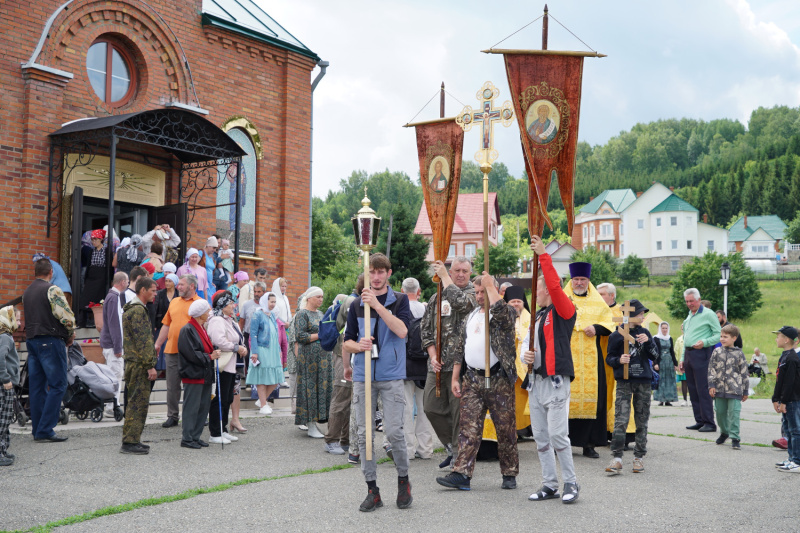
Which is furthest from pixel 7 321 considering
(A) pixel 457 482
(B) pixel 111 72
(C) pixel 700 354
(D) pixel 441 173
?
(C) pixel 700 354

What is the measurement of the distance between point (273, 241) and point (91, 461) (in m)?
9.90

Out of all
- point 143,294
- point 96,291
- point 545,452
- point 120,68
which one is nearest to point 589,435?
point 545,452

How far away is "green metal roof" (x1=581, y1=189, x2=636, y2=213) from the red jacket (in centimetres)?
10278

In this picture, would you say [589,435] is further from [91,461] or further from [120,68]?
[120,68]

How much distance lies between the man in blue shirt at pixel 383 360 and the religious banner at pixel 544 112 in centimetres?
164

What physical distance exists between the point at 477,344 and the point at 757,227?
107314 mm

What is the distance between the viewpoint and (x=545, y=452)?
6438 mm

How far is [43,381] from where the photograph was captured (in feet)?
28.9

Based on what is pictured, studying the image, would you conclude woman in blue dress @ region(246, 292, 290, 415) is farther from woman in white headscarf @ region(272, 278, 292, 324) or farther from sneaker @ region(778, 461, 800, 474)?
sneaker @ region(778, 461, 800, 474)

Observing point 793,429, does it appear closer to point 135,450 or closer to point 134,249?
point 135,450

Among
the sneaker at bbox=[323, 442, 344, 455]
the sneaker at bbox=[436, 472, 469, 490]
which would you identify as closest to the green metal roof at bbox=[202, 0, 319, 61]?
the sneaker at bbox=[323, 442, 344, 455]

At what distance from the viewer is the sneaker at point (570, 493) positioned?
614 centimetres

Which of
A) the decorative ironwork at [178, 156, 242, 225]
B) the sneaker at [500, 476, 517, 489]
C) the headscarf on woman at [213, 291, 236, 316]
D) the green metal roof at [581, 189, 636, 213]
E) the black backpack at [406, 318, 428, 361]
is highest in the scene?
the green metal roof at [581, 189, 636, 213]

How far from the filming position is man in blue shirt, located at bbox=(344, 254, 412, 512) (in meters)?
5.91
